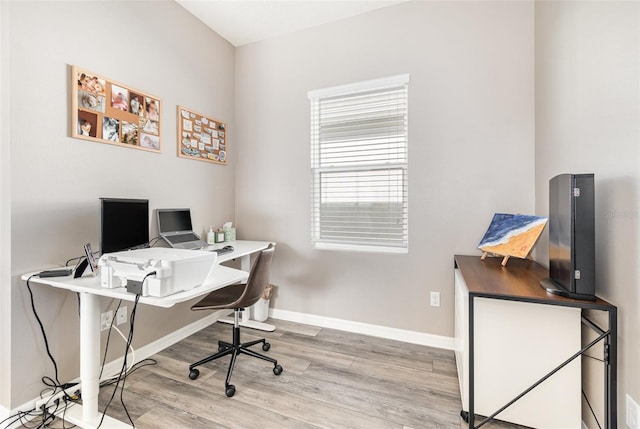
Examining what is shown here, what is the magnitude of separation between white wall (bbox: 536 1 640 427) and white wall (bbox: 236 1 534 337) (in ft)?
1.31

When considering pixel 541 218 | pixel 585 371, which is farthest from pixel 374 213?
pixel 585 371

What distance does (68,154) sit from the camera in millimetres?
1676

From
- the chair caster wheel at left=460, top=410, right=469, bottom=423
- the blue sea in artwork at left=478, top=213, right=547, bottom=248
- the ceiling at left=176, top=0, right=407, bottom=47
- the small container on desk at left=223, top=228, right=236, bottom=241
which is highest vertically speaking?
the ceiling at left=176, top=0, right=407, bottom=47

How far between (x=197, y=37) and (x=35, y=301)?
7.97ft

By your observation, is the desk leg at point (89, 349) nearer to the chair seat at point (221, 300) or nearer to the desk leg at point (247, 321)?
the chair seat at point (221, 300)

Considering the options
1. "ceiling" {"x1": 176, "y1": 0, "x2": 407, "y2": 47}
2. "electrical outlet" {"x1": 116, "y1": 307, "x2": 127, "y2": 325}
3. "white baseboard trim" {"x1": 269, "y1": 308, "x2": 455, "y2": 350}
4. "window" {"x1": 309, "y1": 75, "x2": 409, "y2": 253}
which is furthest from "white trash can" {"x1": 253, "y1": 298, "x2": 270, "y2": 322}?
"ceiling" {"x1": 176, "y1": 0, "x2": 407, "y2": 47}

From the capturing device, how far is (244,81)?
3008 mm

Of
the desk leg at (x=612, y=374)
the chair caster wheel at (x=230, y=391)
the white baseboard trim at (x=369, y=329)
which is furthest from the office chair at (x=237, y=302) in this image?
the desk leg at (x=612, y=374)

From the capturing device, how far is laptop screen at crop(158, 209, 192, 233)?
2217mm

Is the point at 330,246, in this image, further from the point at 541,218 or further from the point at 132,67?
the point at 132,67

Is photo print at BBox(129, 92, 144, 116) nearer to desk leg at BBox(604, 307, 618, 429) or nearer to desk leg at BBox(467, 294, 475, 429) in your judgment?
desk leg at BBox(467, 294, 475, 429)

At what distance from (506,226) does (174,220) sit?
2553 mm

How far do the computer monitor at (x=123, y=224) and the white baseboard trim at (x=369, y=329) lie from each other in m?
1.49

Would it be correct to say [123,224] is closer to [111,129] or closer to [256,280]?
[111,129]
